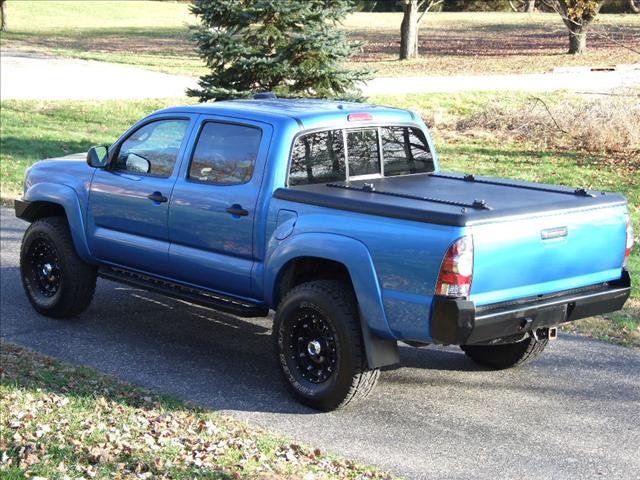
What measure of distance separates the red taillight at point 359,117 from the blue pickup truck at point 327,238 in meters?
0.02

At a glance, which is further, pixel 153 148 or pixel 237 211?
pixel 153 148

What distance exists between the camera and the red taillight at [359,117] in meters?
7.41

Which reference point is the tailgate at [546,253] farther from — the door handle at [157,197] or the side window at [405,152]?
the door handle at [157,197]

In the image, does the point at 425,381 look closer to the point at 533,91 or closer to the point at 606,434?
A: the point at 606,434

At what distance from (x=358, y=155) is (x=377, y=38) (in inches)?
1536

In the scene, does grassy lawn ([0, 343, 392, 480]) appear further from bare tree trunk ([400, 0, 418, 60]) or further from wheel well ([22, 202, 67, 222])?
bare tree trunk ([400, 0, 418, 60])

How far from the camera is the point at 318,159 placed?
7.26m

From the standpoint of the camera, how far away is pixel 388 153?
7.71 m

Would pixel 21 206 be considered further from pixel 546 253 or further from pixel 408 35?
pixel 408 35

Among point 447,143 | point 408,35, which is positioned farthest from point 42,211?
point 408,35

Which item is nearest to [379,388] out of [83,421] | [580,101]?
[83,421]

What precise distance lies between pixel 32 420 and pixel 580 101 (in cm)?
1586

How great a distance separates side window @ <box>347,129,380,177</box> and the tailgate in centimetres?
175

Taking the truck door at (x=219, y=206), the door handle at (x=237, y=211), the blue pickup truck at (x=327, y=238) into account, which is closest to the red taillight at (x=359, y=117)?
the blue pickup truck at (x=327, y=238)
